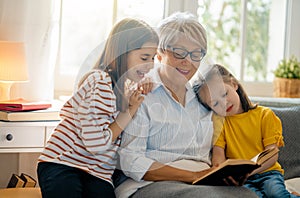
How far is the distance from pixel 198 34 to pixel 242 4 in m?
1.26

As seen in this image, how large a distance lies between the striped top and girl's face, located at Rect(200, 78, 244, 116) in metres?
0.37

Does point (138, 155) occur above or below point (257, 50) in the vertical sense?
below

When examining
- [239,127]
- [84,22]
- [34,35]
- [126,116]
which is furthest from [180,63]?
[84,22]

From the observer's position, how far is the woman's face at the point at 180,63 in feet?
7.02

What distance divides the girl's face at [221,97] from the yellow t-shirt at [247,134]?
0.04 m

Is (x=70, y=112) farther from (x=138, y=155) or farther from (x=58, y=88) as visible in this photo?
(x=58, y=88)

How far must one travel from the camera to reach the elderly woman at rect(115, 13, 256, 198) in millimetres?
2072

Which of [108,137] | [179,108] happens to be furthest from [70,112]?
[179,108]

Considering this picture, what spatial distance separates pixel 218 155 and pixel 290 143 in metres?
0.43

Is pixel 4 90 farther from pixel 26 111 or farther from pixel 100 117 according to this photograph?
pixel 100 117

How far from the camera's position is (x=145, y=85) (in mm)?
2127

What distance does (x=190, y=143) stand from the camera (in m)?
2.18

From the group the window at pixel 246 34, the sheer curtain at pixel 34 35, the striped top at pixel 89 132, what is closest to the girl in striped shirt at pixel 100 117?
the striped top at pixel 89 132

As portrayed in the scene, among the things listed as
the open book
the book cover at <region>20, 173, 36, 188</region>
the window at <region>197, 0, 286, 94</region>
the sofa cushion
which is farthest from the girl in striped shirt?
the window at <region>197, 0, 286, 94</region>
